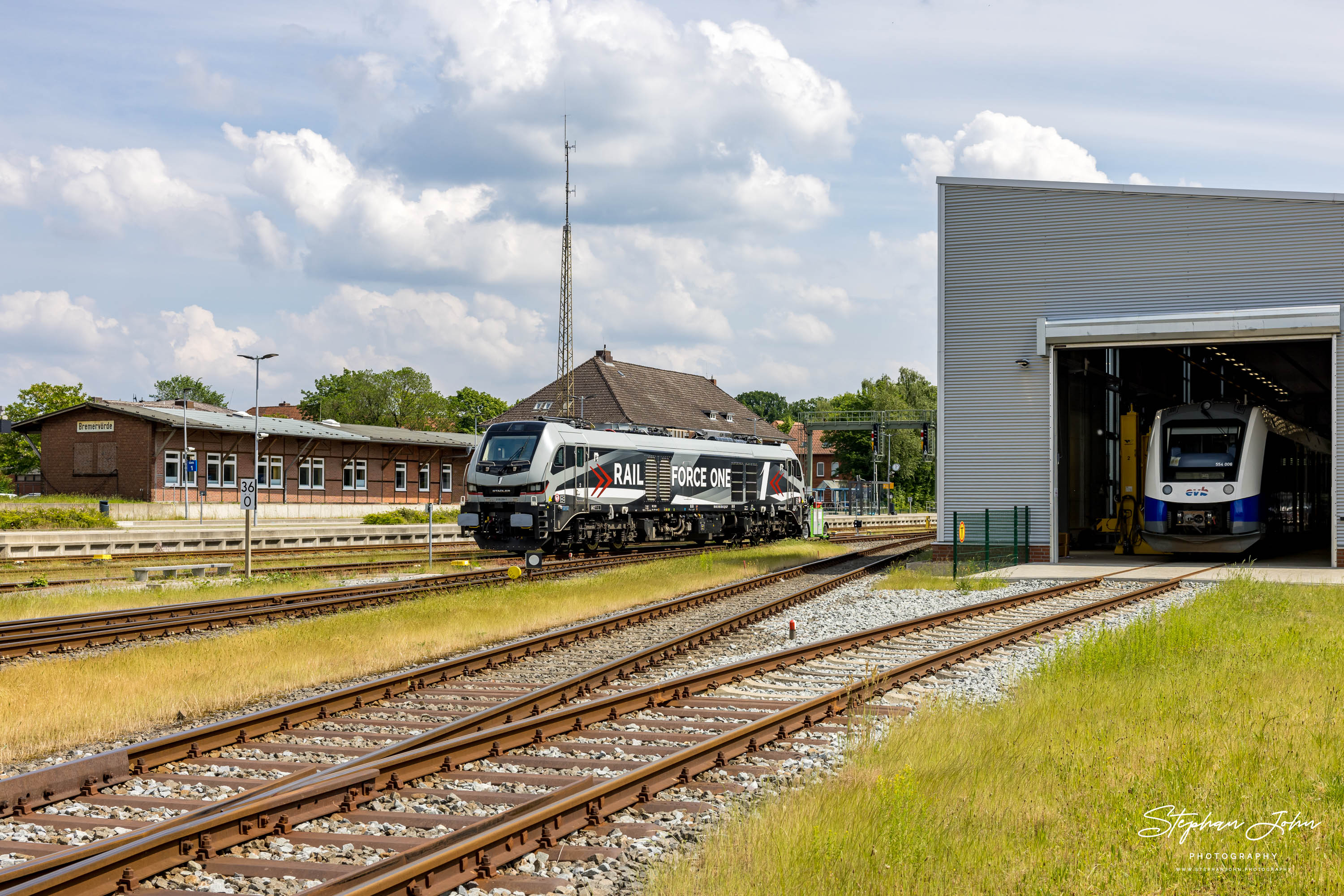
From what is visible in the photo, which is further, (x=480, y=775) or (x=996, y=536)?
(x=996, y=536)

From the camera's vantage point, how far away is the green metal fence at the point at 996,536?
24656mm

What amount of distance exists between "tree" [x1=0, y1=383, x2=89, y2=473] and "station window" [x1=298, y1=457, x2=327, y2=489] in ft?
103

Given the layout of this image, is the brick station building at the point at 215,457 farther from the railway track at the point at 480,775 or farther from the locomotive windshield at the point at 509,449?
the railway track at the point at 480,775

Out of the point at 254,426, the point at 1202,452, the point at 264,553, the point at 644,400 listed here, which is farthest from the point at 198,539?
the point at 644,400

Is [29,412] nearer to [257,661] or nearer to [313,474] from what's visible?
[313,474]

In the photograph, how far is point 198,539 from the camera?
33.2 metres

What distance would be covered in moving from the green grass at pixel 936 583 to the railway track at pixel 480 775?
765 cm

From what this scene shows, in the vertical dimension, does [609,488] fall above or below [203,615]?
above

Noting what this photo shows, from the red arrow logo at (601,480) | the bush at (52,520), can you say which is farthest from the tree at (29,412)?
the red arrow logo at (601,480)

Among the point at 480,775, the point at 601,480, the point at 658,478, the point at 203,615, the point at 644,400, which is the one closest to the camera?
the point at 480,775

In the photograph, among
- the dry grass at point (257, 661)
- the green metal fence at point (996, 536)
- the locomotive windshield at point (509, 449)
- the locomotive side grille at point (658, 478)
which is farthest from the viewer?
the locomotive side grille at point (658, 478)

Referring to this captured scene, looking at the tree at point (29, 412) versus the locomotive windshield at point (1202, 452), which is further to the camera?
the tree at point (29, 412)

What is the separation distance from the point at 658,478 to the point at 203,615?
14.8 meters

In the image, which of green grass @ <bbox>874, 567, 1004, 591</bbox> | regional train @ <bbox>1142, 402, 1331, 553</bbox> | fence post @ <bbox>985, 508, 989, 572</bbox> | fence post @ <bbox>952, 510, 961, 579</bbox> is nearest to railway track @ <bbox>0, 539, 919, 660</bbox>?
green grass @ <bbox>874, 567, 1004, 591</bbox>
